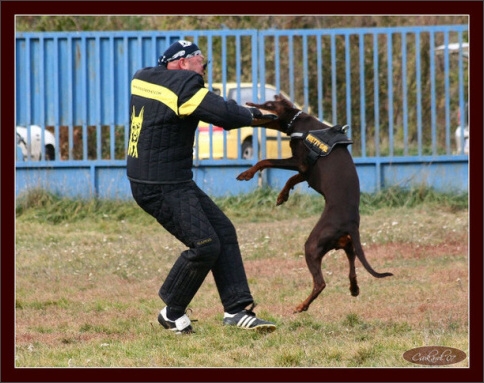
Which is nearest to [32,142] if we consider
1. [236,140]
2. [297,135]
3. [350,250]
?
[236,140]

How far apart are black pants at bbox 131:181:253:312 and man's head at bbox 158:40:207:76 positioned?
2.41 feet

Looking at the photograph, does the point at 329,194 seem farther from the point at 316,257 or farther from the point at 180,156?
the point at 180,156

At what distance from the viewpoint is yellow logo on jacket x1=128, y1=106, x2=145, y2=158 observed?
6205 mm

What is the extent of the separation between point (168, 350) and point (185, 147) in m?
1.26

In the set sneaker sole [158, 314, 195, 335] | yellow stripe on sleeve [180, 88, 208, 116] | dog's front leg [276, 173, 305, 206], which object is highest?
yellow stripe on sleeve [180, 88, 208, 116]

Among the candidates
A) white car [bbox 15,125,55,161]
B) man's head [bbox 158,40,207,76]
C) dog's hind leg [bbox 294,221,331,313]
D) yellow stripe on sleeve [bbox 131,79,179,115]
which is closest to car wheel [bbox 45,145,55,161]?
white car [bbox 15,125,55,161]

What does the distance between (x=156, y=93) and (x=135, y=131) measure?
0.31 m

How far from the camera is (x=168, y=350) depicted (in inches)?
238

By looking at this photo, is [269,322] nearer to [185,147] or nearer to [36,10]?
[185,147]

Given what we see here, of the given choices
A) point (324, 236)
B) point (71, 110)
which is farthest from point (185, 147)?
point (71, 110)

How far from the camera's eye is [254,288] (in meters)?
8.41

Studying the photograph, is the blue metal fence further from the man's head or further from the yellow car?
the man's head

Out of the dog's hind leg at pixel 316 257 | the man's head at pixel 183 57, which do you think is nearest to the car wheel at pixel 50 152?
the man's head at pixel 183 57

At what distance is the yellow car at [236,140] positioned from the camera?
43.4 feet
